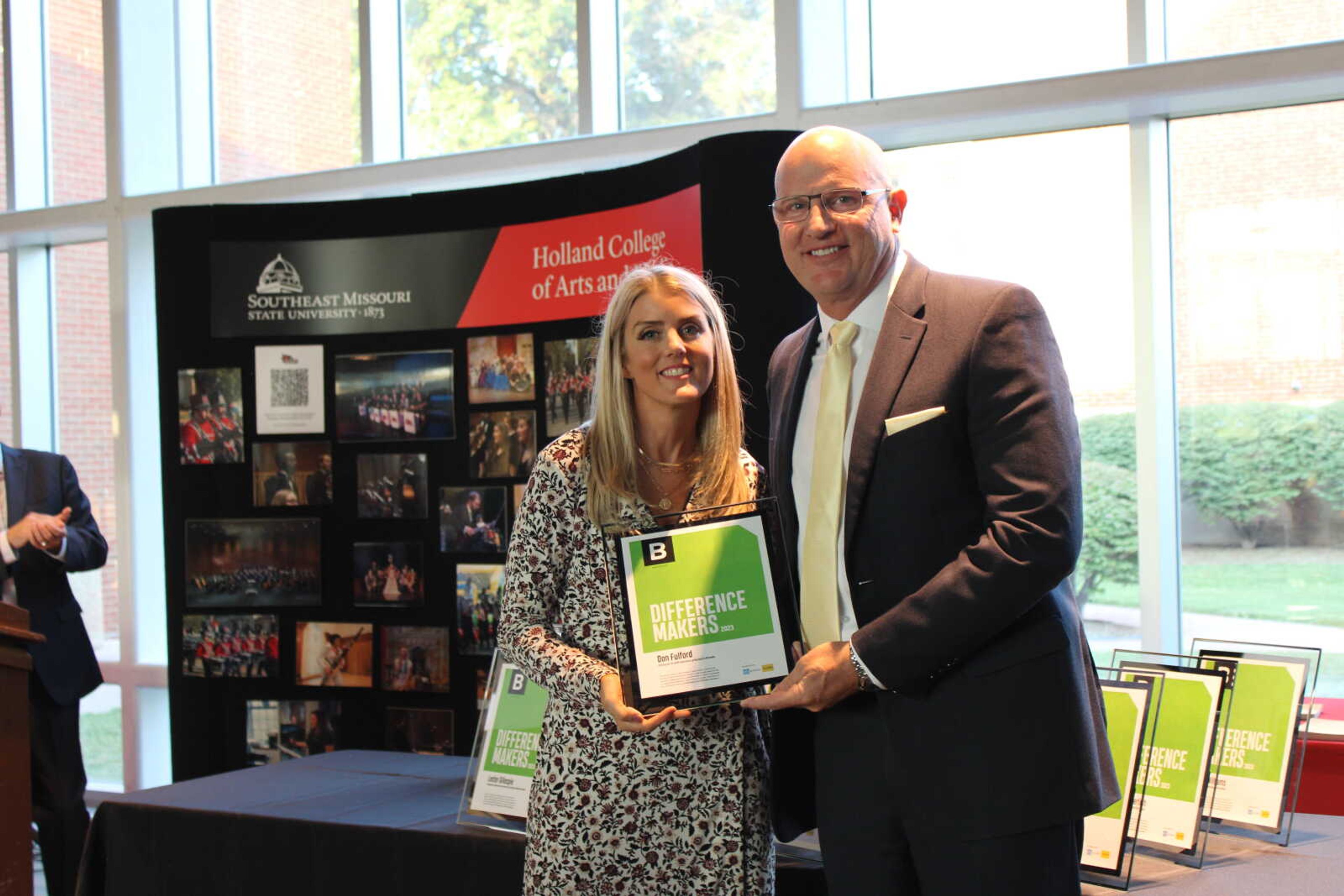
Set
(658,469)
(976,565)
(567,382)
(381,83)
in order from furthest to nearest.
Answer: (381,83) < (567,382) < (658,469) < (976,565)

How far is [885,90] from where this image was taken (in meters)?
5.10

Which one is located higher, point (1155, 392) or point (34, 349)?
point (34, 349)

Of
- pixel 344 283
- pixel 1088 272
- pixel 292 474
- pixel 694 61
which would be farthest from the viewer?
pixel 694 61

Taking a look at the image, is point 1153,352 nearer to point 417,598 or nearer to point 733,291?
point 733,291

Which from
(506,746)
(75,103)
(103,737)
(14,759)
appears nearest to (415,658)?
(14,759)

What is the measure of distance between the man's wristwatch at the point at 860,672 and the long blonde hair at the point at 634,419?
1.56 feet

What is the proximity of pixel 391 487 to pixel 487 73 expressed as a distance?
7.98ft

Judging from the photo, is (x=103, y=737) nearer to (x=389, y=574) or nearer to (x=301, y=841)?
(x=389, y=574)

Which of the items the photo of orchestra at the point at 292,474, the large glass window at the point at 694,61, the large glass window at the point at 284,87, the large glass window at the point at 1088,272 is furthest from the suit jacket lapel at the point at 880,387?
the large glass window at the point at 284,87

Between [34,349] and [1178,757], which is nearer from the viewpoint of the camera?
[1178,757]

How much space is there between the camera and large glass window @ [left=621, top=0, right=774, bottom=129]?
5445mm

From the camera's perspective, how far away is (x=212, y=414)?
529 centimetres

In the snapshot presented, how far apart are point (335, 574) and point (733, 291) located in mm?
2370

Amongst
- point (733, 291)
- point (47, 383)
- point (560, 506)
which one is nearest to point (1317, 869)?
point (560, 506)
